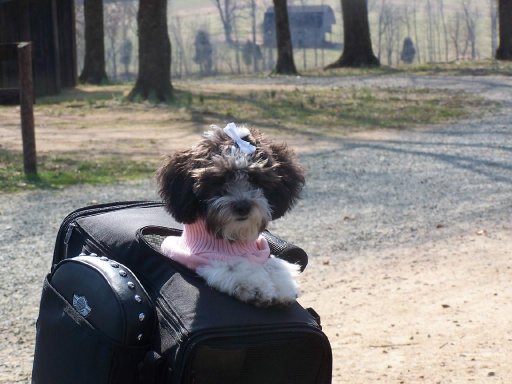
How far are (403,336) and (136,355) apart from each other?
7.68 feet

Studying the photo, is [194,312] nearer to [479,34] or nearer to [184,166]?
[184,166]

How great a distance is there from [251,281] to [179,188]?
387 millimetres

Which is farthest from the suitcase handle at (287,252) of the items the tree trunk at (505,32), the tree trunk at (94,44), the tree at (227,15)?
the tree at (227,15)

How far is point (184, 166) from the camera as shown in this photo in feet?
10.0

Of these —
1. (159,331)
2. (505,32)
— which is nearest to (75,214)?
(159,331)

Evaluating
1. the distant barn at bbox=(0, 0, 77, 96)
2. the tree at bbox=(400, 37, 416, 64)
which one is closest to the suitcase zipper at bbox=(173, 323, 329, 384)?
the distant barn at bbox=(0, 0, 77, 96)

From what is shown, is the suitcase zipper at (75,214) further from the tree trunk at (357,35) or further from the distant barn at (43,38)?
the tree trunk at (357,35)

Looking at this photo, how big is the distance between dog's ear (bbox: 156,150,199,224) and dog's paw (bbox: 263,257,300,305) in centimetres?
31

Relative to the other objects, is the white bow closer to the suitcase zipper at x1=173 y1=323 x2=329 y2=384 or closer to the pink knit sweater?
the pink knit sweater

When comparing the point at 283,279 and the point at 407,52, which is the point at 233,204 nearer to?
the point at 283,279

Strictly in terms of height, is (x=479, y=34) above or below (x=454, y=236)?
above

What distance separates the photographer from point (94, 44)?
24703 millimetres

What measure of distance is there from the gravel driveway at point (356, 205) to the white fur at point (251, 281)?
1.76 meters

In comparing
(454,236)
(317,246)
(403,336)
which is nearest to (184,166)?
(403,336)
